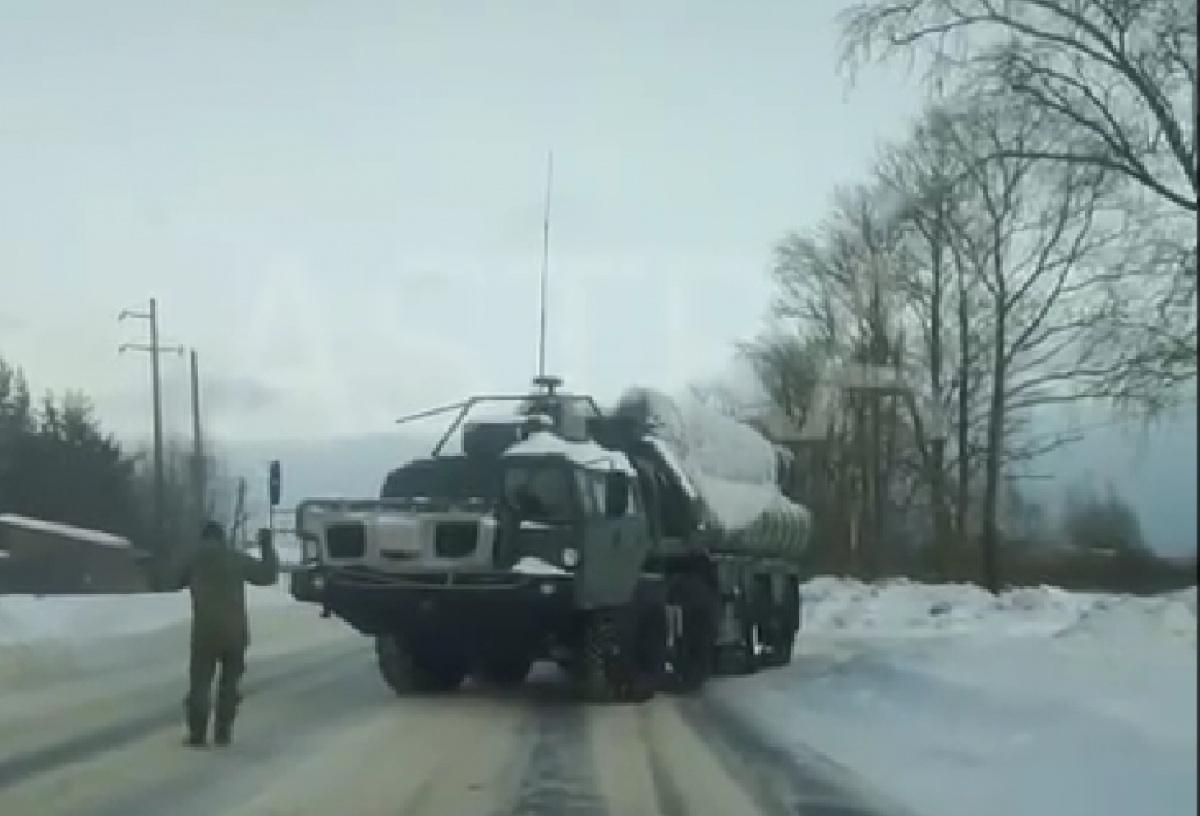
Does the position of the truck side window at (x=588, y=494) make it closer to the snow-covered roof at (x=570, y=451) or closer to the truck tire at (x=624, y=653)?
the snow-covered roof at (x=570, y=451)

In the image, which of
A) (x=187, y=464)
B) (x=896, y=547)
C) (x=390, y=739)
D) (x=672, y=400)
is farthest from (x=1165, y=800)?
(x=187, y=464)

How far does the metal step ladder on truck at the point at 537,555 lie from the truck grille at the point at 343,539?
0.01 m

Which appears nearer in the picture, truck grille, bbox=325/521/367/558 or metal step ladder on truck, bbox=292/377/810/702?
metal step ladder on truck, bbox=292/377/810/702

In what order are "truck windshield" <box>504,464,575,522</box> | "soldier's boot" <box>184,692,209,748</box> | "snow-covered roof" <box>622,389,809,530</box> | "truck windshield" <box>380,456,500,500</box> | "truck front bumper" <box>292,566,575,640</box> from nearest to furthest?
"soldier's boot" <box>184,692,209,748</box> → "truck front bumper" <box>292,566,575,640</box> → "truck windshield" <box>504,464,575,522</box> → "truck windshield" <box>380,456,500,500</box> → "snow-covered roof" <box>622,389,809,530</box>

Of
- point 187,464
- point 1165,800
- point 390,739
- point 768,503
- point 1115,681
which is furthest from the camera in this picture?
point 187,464

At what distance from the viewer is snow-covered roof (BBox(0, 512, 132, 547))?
5994 centimetres

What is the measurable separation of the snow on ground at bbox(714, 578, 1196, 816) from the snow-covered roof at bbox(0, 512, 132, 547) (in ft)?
106

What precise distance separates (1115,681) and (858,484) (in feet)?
131

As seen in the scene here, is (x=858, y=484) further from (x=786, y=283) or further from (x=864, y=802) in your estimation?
(x=864, y=802)

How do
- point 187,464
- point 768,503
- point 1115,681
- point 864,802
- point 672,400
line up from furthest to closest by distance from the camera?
point 187,464
point 768,503
point 672,400
point 864,802
point 1115,681

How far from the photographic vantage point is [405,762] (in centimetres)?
1487

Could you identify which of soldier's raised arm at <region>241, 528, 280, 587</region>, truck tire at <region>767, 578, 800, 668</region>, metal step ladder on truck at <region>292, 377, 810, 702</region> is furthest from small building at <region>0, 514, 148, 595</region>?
soldier's raised arm at <region>241, 528, 280, 587</region>

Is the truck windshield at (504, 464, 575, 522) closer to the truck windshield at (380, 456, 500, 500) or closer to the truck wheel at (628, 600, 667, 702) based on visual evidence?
the truck windshield at (380, 456, 500, 500)

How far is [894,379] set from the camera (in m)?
51.6
